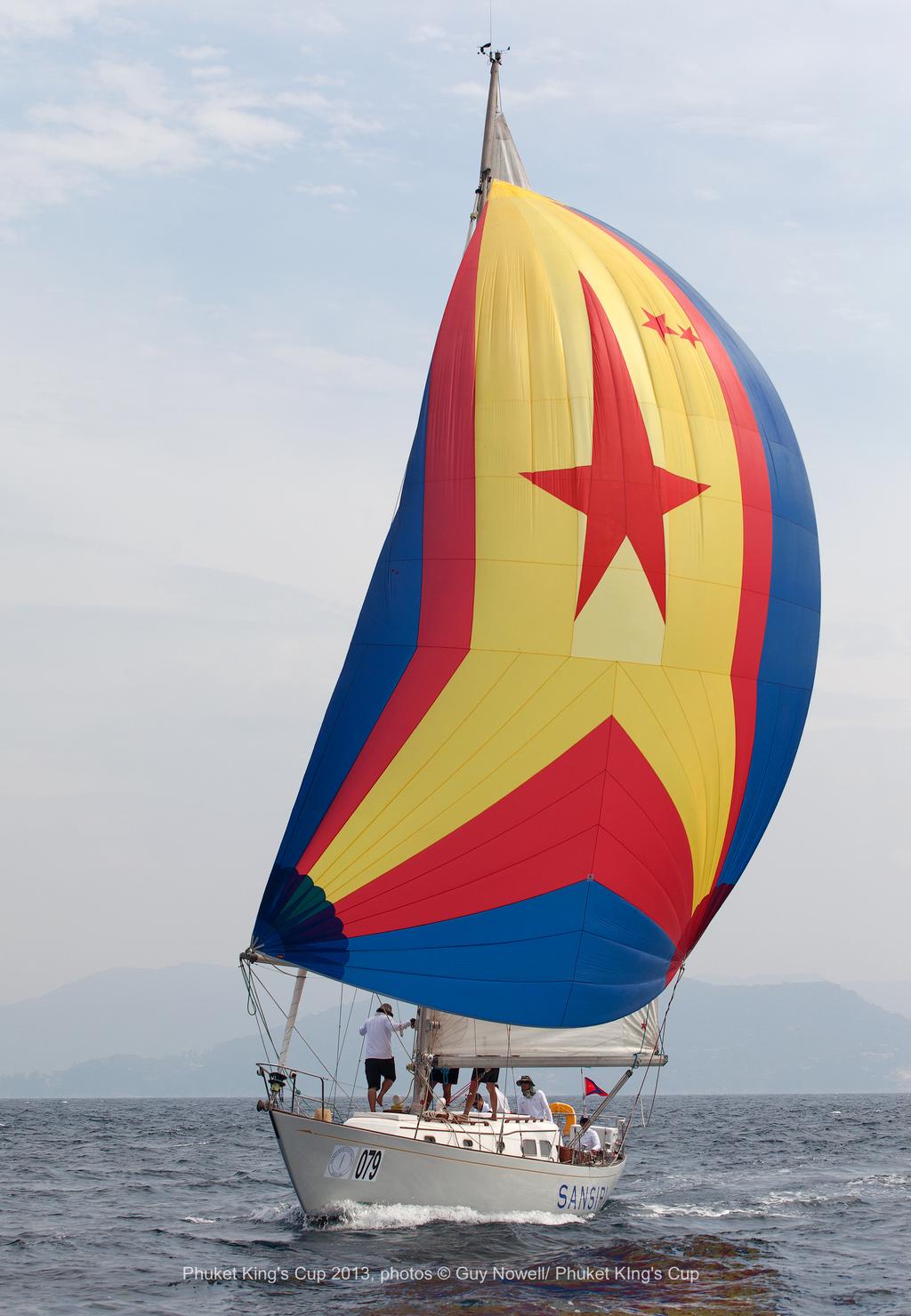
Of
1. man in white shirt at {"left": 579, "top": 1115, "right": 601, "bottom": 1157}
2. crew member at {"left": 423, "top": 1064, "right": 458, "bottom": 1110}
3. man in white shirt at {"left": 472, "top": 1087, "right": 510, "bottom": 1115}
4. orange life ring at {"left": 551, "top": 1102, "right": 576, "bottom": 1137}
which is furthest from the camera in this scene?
orange life ring at {"left": 551, "top": 1102, "right": 576, "bottom": 1137}

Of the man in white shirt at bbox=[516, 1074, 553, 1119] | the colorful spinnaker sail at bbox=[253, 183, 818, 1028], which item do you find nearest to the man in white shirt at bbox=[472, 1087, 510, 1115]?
the man in white shirt at bbox=[516, 1074, 553, 1119]

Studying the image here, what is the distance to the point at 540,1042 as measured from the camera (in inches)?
683

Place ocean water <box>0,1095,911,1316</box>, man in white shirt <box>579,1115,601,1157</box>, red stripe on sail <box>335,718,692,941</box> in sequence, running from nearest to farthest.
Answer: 1. ocean water <box>0,1095,911,1316</box>
2. red stripe on sail <box>335,718,692,941</box>
3. man in white shirt <box>579,1115,601,1157</box>

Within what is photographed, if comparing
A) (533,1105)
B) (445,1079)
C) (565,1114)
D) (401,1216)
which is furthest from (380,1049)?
(565,1114)

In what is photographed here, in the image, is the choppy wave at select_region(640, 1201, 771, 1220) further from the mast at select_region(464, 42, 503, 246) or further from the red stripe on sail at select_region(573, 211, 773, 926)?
the mast at select_region(464, 42, 503, 246)

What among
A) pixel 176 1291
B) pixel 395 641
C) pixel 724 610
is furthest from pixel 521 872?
pixel 176 1291

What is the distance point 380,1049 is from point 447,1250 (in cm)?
293

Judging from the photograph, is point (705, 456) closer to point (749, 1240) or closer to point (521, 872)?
point (521, 872)

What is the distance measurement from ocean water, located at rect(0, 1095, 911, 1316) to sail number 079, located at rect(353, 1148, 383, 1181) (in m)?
0.43

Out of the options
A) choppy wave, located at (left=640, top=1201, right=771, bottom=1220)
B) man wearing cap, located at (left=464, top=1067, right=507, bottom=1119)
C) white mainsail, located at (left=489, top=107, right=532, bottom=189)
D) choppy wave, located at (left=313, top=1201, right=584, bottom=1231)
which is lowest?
choppy wave, located at (left=640, top=1201, right=771, bottom=1220)

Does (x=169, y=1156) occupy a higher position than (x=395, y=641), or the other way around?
(x=395, y=641)

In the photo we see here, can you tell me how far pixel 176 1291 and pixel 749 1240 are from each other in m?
6.86

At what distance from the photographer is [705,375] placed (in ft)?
55.0

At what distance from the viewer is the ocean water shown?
12.3 m
